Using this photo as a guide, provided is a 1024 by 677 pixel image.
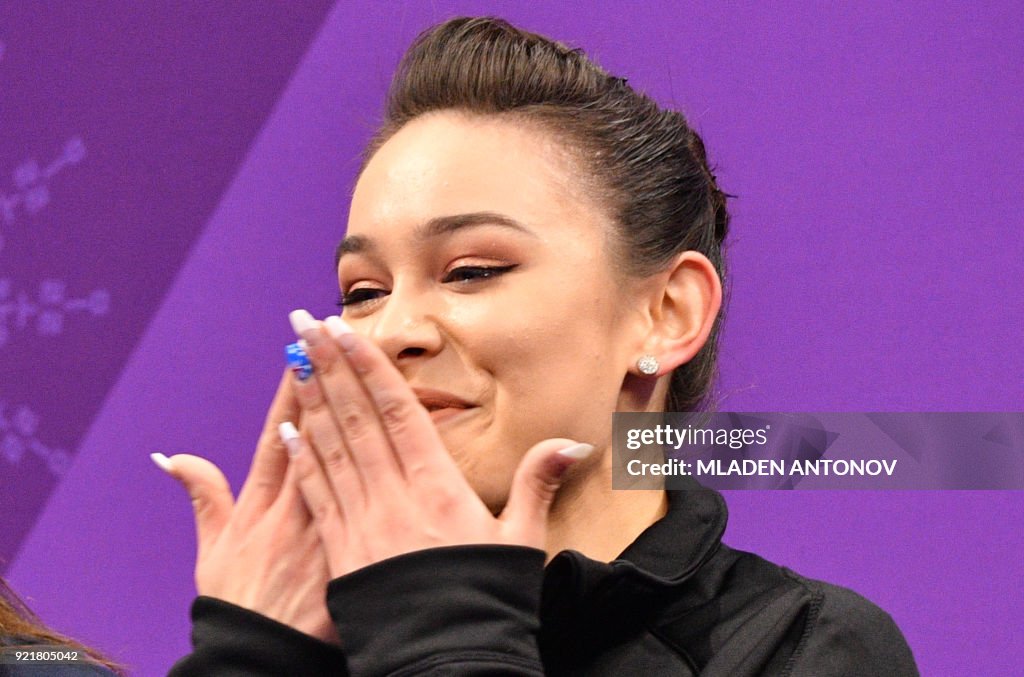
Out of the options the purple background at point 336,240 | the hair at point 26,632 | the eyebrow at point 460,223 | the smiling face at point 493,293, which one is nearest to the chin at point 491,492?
the smiling face at point 493,293

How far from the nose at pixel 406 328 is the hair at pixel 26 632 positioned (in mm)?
431

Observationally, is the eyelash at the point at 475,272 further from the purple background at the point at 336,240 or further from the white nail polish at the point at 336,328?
the purple background at the point at 336,240

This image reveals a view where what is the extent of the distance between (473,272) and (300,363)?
18cm

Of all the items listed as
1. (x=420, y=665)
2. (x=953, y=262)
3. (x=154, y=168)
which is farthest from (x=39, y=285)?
(x=953, y=262)

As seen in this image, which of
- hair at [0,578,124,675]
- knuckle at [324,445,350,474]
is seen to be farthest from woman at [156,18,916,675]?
hair at [0,578,124,675]

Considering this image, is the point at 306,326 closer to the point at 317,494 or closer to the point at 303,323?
the point at 303,323

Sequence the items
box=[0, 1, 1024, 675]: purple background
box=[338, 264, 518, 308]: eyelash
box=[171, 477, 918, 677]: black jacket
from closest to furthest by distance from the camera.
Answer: box=[171, 477, 918, 677]: black jacket < box=[338, 264, 518, 308]: eyelash < box=[0, 1, 1024, 675]: purple background

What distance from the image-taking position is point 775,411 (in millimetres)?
1534

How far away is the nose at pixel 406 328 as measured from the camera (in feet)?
3.59

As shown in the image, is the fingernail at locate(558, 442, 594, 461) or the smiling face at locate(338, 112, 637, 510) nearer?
the fingernail at locate(558, 442, 594, 461)

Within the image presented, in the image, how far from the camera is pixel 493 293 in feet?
3.66

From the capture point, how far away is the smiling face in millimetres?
1102

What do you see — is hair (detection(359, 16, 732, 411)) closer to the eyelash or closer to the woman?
the woman

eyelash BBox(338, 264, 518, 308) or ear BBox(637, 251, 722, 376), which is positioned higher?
ear BBox(637, 251, 722, 376)
